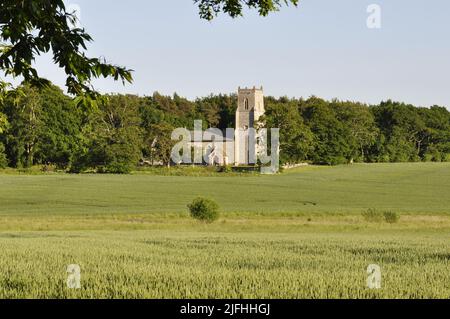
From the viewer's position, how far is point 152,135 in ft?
364

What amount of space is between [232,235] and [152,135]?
83.6 m

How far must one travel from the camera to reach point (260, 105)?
141 m

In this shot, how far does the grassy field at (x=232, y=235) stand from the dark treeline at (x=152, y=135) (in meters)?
11.8

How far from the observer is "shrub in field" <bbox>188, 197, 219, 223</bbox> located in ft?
134

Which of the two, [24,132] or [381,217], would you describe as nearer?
[381,217]

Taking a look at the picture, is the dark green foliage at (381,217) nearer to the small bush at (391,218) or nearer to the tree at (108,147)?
the small bush at (391,218)

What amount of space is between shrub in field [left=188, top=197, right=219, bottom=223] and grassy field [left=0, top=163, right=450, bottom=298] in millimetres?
676

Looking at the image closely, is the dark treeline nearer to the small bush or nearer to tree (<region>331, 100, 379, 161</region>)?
tree (<region>331, 100, 379, 161</region>)

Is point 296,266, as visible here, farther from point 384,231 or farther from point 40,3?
point 384,231

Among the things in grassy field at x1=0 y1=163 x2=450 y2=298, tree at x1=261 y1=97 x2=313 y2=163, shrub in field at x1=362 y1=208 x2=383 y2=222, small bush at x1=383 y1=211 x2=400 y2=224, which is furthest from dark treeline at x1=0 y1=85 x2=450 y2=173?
small bush at x1=383 y1=211 x2=400 y2=224

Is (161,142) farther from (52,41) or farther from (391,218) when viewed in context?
(52,41)

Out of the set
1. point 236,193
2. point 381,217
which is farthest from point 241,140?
point 381,217
